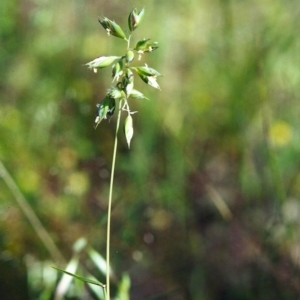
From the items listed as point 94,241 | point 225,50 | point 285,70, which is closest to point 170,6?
point 225,50

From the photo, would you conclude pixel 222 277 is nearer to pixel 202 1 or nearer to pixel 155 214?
pixel 155 214

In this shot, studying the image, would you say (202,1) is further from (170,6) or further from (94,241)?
(94,241)

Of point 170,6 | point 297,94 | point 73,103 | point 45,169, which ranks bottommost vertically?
point 45,169

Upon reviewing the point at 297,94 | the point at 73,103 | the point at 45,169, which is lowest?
the point at 45,169

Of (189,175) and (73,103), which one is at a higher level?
(73,103)

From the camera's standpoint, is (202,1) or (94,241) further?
(202,1)

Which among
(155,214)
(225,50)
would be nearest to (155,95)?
(225,50)
